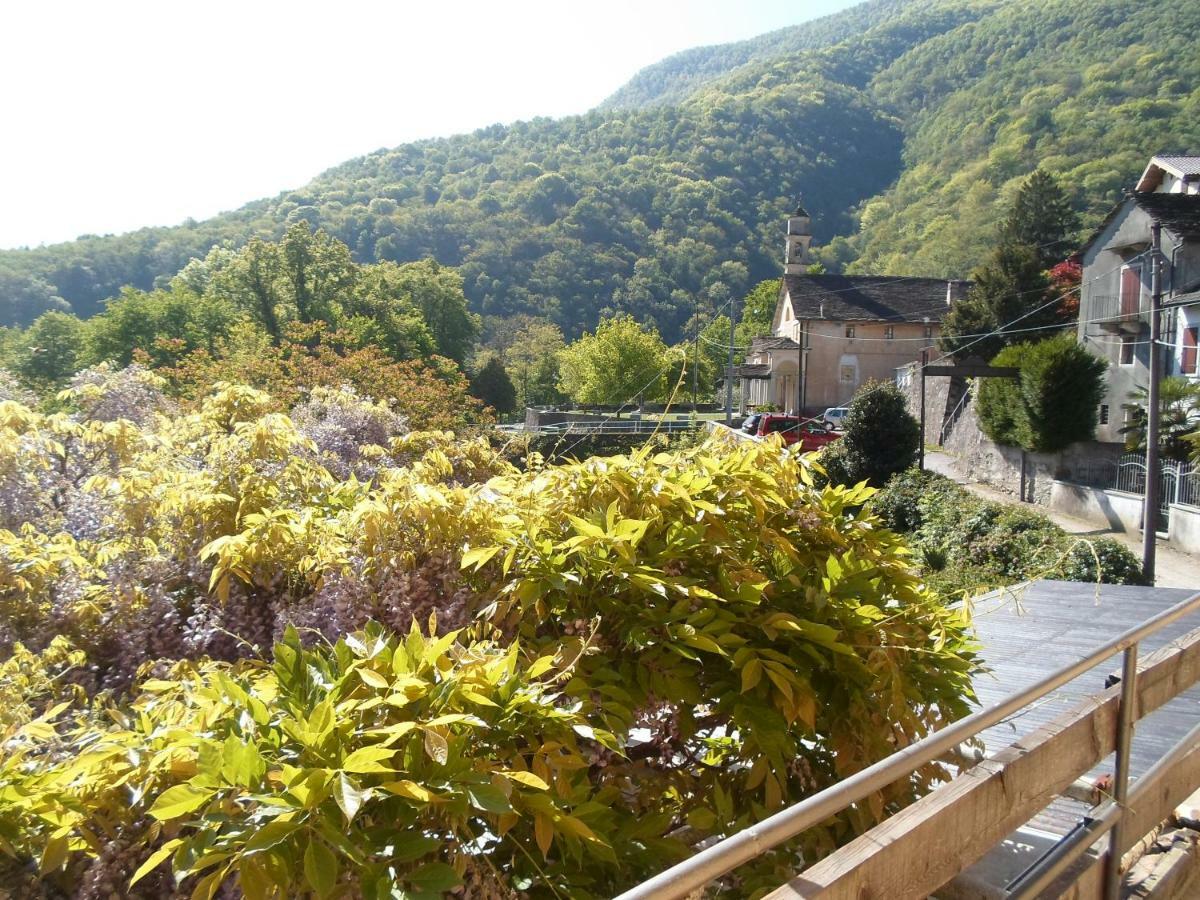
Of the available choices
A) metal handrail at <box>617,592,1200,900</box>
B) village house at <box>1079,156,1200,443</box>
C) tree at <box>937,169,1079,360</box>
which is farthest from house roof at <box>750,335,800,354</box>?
metal handrail at <box>617,592,1200,900</box>

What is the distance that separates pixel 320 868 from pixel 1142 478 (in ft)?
79.3

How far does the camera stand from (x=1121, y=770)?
7.54 ft

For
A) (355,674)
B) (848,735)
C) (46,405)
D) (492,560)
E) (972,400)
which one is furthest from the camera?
(972,400)

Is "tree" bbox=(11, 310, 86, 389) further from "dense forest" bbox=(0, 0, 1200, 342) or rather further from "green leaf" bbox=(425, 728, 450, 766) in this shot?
"green leaf" bbox=(425, 728, 450, 766)

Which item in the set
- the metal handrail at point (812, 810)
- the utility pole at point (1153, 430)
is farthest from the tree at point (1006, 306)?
the metal handrail at point (812, 810)

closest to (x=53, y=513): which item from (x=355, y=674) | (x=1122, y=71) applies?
(x=355, y=674)

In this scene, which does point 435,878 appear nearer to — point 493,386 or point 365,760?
point 365,760

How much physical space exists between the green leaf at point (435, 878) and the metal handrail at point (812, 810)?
1.07 ft

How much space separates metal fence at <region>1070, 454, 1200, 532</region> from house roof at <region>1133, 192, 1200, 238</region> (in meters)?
7.69

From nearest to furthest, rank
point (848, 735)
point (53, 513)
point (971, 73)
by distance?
point (848, 735) → point (53, 513) → point (971, 73)

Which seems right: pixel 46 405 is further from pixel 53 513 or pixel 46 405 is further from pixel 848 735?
pixel 848 735

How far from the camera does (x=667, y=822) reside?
6.29ft

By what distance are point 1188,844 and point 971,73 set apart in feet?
493

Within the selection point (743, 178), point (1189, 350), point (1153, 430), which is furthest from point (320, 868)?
point (743, 178)
